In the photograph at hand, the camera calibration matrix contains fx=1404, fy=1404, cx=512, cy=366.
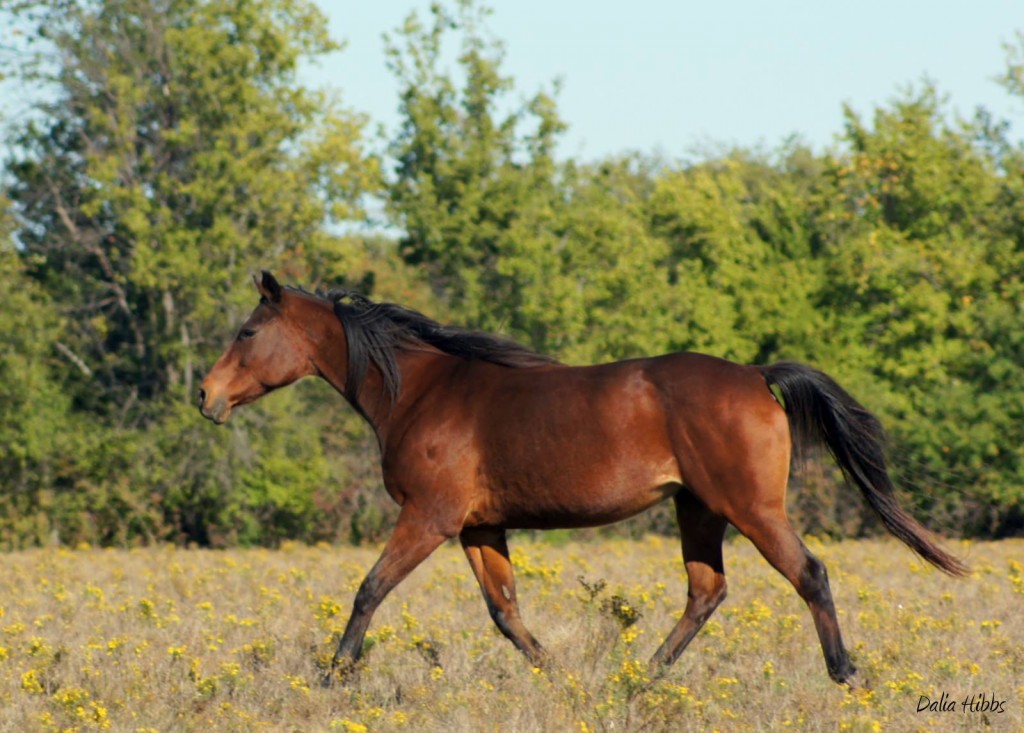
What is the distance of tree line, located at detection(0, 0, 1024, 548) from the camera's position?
27031 millimetres

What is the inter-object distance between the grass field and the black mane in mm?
1436

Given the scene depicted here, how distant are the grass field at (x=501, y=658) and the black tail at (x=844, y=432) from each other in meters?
0.79

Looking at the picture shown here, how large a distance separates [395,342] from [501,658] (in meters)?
2.04

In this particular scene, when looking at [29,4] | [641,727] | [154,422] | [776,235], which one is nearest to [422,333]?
[641,727]

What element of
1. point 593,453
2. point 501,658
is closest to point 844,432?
point 593,453

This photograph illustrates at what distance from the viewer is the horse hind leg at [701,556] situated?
809 centimetres

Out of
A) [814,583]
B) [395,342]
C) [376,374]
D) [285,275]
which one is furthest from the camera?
[285,275]

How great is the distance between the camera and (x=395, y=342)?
873 centimetres

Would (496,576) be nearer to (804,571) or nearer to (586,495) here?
(586,495)

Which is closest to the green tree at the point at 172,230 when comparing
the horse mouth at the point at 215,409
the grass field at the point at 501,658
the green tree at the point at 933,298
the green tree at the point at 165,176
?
the green tree at the point at 165,176

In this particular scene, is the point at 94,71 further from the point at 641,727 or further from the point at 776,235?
the point at 641,727

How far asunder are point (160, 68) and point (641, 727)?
27.3 m

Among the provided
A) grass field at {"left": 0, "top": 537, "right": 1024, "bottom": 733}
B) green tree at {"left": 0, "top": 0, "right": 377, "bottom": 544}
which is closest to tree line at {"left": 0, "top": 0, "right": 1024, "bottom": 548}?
green tree at {"left": 0, "top": 0, "right": 377, "bottom": 544}

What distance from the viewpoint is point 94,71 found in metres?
30.5
